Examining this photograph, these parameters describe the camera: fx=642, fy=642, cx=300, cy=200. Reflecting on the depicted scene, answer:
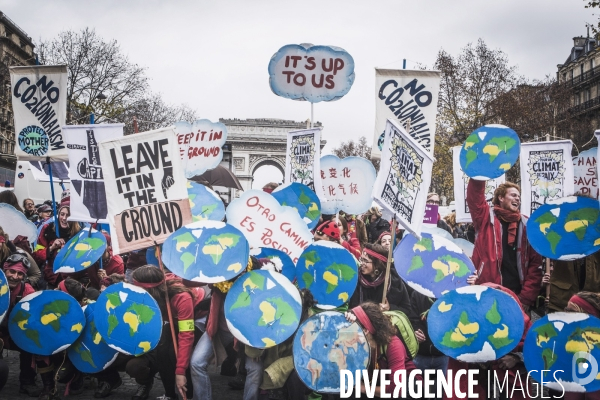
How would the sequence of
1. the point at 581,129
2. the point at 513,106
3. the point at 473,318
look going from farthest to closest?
the point at 581,129, the point at 513,106, the point at 473,318

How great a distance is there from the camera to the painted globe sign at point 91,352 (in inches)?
208

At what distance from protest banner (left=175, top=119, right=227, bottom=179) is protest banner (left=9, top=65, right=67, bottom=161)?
5.74 feet

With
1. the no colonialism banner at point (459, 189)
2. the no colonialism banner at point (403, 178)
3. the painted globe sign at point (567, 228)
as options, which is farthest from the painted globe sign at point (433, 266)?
the no colonialism banner at point (459, 189)

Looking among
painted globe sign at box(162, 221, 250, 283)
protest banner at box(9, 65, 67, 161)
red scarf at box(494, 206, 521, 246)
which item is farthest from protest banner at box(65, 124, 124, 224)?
red scarf at box(494, 206, 521, 246)

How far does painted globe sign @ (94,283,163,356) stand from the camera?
475cm

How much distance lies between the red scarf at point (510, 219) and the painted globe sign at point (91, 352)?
133 inches

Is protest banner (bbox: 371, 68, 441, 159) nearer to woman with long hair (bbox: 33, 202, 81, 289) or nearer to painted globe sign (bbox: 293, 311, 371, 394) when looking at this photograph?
painted globe sign (bbox: 293, 311, 371, 394)

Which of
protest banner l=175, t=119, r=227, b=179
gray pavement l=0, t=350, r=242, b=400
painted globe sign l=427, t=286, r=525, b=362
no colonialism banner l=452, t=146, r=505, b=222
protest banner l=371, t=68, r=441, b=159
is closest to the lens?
painted globe sign l=427, t=286, r=525, b=362

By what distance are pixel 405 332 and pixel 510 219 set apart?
1.46 meters

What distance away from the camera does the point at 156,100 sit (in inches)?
1634

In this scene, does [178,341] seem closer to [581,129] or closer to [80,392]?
[80,392]

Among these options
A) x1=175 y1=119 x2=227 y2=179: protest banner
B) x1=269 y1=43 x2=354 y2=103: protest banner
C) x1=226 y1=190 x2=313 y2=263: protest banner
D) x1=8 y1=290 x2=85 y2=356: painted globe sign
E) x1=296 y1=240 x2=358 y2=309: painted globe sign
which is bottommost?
x1=8 y1=290 x2=85 y2=356: painted globe sign

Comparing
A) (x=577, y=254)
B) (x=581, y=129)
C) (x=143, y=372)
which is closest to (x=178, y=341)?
(x=143, y=372)

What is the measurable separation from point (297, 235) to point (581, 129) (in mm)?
32054
